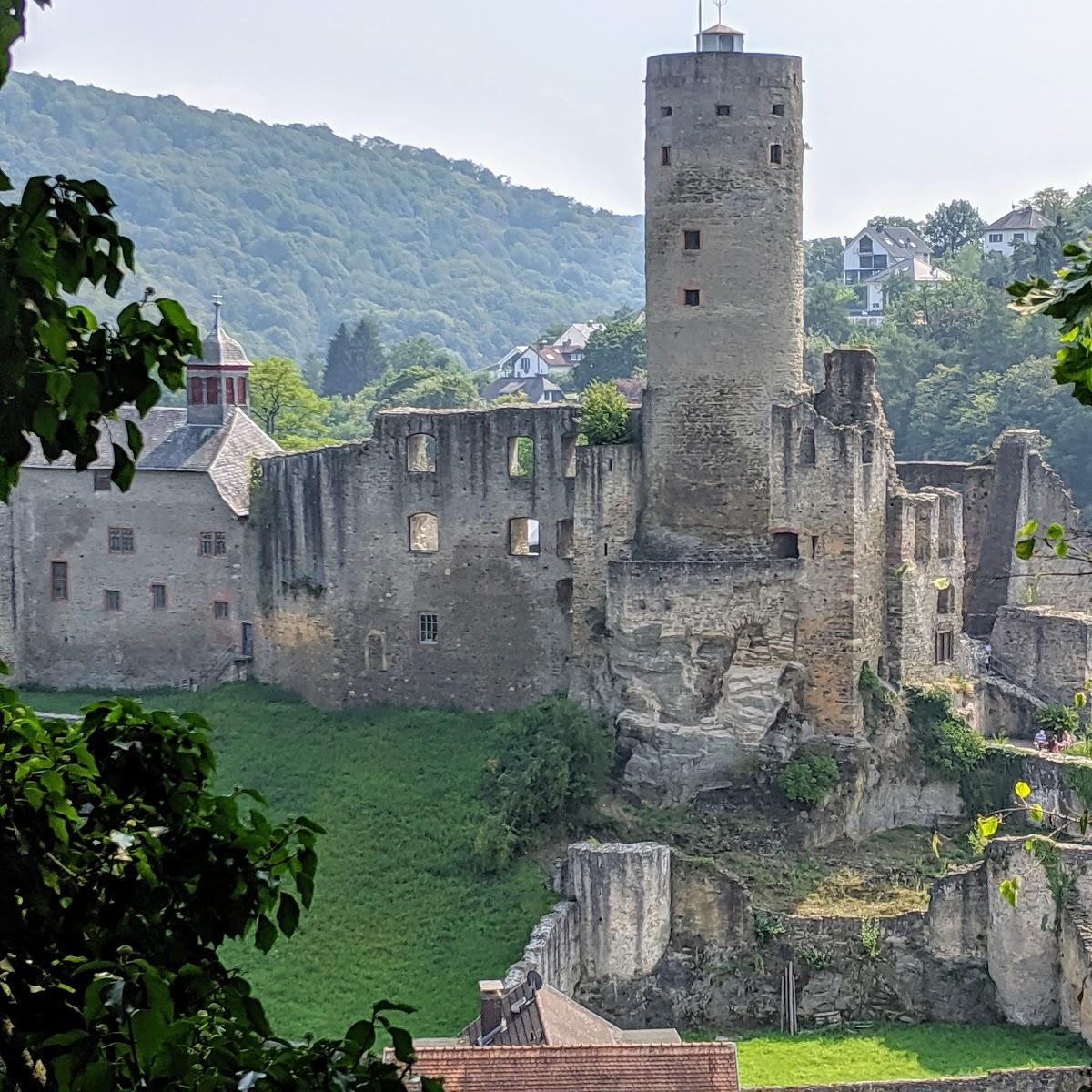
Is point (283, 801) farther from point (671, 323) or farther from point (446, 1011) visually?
point (671, 323)

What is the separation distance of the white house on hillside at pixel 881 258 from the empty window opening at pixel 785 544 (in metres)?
73.8

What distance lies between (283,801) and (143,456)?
908 cm

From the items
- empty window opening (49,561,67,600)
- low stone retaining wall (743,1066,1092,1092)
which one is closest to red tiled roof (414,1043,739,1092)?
low stone retaining wall (743,1066,1092,1092)

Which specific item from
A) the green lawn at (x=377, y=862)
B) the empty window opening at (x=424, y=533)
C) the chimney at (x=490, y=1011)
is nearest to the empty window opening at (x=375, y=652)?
the green lawn at (x=377, y=862)

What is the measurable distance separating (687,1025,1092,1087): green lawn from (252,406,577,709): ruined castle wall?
8.61 m

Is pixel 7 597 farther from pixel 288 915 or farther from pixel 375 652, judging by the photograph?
pixel 288 915

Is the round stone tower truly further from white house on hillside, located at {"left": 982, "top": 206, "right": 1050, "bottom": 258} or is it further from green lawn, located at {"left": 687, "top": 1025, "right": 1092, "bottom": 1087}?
white house on hillside, located at {"left": 982, "top": 206, "right": 1050, "bottom": 258}

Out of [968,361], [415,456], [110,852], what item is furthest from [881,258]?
[110,852]

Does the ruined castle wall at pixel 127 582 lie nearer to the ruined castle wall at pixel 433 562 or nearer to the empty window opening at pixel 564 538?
the ruined castle wall at pixel 433 562

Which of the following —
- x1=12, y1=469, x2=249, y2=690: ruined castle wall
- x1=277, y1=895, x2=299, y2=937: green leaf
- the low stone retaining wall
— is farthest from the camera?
x1=12, y1=469, x2=249, y2=690: ruined castle wall

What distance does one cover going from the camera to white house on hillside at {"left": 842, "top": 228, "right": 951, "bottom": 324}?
111 meters

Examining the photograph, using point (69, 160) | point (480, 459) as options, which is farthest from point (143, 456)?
point (69, 160)

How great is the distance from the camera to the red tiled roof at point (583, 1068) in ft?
77.4

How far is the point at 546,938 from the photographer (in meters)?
32.2
